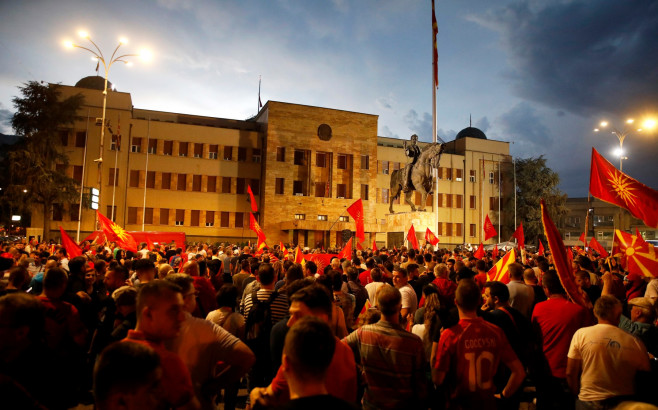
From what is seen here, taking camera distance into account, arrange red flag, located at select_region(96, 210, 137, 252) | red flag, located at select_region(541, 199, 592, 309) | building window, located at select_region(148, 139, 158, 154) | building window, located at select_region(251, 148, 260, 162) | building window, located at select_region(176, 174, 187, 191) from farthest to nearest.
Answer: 1. building window, located at select_region(251, 148, 260, 162)
2. building window, located at select_region(176, 174, 187, 191)
3. building window, located at select_region(148, 139, 158, 154)
4. red flag, located at select_region(96, 210, 137, 252)
5. red flag, located at select_region(541, 199, 592, 309)

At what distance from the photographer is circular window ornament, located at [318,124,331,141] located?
4481cm

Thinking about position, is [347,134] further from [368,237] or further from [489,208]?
[489,208]

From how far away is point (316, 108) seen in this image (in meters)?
44.6

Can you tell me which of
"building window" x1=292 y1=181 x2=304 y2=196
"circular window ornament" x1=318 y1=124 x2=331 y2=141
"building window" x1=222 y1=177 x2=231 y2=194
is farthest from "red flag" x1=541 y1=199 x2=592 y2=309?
"building window" x1=222 y1=177 x2=231 y2=194

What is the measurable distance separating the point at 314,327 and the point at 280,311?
2.86 metres

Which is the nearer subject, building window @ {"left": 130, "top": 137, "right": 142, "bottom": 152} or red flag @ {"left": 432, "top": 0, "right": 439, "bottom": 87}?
red flag @ {"left": 432, "top": 0, "right": 439, "bottom": 87}

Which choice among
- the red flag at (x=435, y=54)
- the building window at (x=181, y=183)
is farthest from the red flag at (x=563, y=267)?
the building window at (x=181, y=183)

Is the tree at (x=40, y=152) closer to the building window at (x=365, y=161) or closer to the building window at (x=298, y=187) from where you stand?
the building window at (x=298, y=187)

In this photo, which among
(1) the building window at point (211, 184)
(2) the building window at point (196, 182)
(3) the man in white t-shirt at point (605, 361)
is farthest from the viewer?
(1) the building window at point (211, 184)

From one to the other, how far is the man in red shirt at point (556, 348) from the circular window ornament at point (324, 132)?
40704 mm

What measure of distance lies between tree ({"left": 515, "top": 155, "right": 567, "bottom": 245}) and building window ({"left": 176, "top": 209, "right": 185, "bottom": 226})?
37185mm

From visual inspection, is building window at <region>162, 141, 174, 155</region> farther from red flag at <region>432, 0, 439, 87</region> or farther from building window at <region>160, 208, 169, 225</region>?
red flag at <region>432, 0, 439, 87</region>

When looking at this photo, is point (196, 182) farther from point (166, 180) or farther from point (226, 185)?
point (226, 185)

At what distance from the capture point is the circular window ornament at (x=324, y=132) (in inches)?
1764
